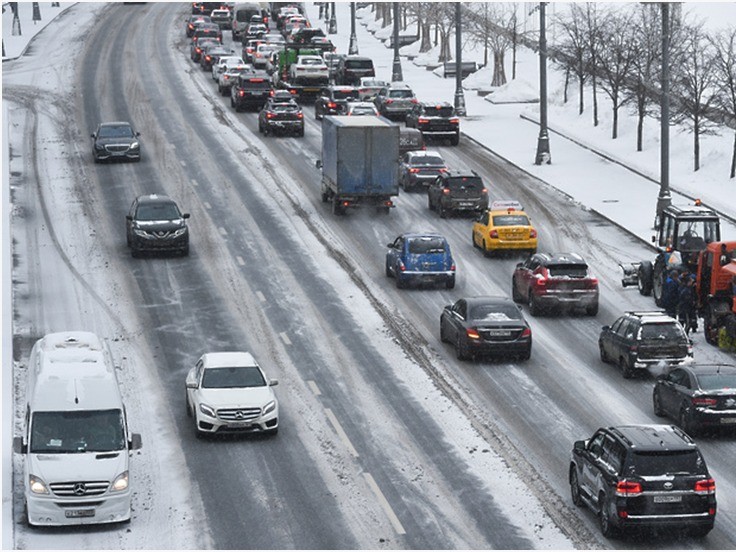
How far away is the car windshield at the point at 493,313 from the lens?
122 feet

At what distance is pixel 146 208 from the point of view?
48.4m

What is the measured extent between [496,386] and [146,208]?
1663cm

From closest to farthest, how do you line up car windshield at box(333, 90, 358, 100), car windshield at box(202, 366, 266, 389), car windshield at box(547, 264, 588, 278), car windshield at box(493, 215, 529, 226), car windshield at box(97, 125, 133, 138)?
car windshield at box(202, 366, 266, 389), car windshield at box(547, 264, 588, 278), car windshield at box(493, 215, 529, 226), car windshield at box(97, 125, 133, 138), car windshield at box(333, 90, 358, 100)

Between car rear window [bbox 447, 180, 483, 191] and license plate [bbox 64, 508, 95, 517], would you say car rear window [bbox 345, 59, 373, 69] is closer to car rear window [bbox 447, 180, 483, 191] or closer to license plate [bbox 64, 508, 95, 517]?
car rear window [bbox 447, 180, 483, 191]

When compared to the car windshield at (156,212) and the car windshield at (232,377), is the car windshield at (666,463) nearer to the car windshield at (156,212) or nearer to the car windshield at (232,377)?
the car windshield at (232,377)

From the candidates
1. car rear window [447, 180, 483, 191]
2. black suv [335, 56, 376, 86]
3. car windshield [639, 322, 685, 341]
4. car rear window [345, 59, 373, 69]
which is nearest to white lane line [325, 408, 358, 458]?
car windshield [639, 322, 685, 341]

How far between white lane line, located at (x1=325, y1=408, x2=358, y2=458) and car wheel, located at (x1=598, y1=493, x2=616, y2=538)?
6391 mm

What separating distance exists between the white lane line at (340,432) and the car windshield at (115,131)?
31.3 m

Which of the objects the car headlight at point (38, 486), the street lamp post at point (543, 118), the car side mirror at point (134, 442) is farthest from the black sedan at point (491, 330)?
the street lamp post at point (543, 118)

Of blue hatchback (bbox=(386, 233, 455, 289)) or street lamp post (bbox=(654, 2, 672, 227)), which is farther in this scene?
street lamp post (bbox=(654, 2, 672, 227))

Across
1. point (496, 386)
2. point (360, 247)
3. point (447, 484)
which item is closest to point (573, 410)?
point (496, 386)

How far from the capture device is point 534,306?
4159 cm

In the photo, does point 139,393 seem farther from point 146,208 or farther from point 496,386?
point 146,208

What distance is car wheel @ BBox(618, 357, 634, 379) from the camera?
117 ft
